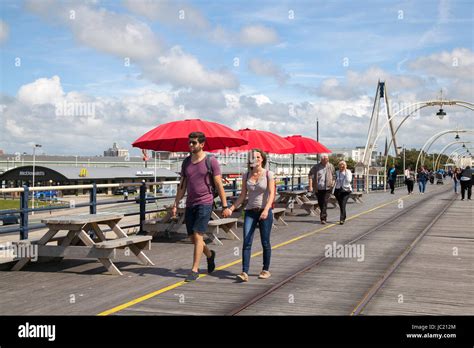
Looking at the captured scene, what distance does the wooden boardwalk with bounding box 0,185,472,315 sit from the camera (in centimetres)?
652

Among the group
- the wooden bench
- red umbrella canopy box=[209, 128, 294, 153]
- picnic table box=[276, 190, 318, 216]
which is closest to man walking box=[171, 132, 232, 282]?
red umbrella canopy box=[209, 128, 294, 153]

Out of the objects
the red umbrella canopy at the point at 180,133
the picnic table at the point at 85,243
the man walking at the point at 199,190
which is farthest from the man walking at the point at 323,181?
the man walking at the point at 199,190

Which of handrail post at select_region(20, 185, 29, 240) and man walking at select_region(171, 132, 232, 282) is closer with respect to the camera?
man walking at select_region(171, 132, 232, 282)

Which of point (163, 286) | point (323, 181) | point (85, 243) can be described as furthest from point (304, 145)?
point (163, 286)

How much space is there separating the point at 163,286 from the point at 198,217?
1.02 meters

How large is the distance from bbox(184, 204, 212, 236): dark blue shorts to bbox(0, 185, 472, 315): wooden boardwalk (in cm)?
71

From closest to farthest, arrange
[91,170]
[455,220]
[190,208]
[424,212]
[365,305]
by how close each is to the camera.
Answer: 1. [365,305]
2. [190,208]
3. [455,220]
4. [424,212]
5. [91,170]

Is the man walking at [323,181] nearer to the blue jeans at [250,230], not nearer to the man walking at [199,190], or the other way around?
the blue jeans at [250,230]

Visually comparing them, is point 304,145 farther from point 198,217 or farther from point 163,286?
point 163,286

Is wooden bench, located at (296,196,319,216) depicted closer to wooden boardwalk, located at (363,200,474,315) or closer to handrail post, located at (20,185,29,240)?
wooden boardwalk, located at (363,200,474,315)

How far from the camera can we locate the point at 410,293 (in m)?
7.38
